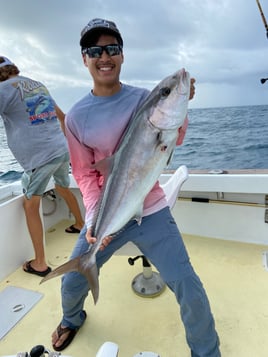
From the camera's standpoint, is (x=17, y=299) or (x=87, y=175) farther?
(x=17, y=299)

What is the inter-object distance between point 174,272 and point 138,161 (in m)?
0.58

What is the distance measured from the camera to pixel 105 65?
145 cm

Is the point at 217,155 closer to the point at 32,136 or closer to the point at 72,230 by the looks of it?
the point at 72,230

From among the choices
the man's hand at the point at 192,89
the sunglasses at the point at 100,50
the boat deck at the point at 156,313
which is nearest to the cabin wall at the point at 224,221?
the boat deck at the point at 156,313

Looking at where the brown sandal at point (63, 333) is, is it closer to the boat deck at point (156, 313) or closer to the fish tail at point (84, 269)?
the boat deck at point (156, 313)

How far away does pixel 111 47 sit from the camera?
1426 millimetres

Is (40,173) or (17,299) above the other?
(40,173)

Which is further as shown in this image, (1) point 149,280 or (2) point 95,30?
(1) point 149,280

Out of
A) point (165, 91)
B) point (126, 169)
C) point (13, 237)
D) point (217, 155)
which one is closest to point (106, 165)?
point (126, 169)

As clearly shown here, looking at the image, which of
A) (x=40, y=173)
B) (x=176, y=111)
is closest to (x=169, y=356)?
(x=176, y=111)

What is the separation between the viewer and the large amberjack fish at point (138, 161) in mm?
1214

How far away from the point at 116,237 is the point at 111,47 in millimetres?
963

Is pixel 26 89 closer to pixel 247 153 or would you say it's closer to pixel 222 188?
pixel 222 188

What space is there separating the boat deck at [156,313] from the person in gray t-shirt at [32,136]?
47 cm
